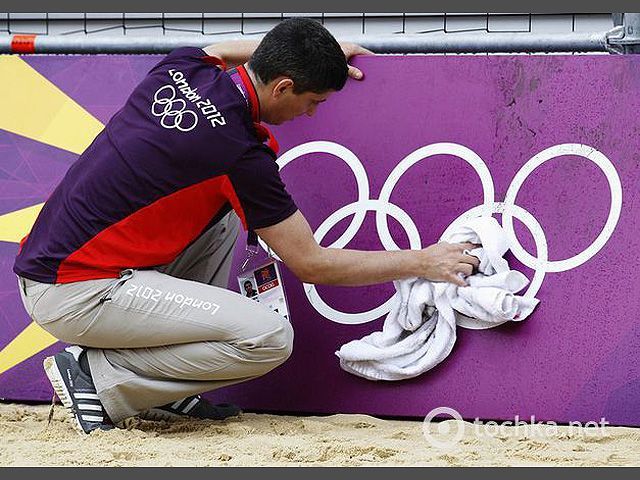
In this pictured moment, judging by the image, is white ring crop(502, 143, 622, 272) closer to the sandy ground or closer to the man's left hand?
the sandy ground

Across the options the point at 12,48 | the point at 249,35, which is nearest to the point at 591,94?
the point at 12,48

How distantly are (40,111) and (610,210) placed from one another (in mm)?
1936

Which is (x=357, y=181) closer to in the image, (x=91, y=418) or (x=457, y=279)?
(x=457, y=279)

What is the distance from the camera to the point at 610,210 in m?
3.33

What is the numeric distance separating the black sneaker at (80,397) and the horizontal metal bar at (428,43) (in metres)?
1.31

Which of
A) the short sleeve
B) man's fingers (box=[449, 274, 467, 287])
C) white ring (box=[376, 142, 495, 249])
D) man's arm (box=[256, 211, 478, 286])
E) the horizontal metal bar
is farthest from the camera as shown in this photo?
the horizontal metal bar

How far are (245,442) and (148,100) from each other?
103cm

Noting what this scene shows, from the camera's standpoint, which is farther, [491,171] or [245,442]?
[491,171]

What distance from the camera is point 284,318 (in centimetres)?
329

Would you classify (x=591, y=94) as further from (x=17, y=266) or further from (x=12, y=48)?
(x=12, y=48)

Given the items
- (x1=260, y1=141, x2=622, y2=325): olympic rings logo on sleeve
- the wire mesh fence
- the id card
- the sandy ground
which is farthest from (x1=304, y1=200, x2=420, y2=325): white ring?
the wire mesh fence

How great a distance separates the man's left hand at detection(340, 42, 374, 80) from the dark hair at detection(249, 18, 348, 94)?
38cm

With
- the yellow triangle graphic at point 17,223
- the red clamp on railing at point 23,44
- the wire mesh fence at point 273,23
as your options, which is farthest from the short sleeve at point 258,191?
the wire mesh fence at point 273,23

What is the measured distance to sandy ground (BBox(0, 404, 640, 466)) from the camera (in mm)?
2852
